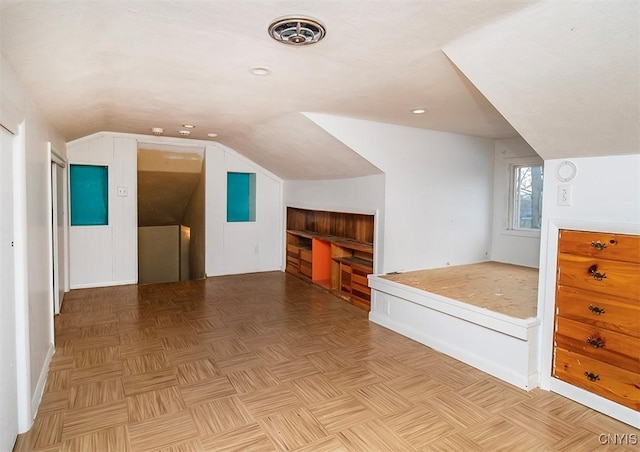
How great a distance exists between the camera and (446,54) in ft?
6.81

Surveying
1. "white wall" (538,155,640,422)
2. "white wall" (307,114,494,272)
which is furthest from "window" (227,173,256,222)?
"white wall" (538,155,640,422)

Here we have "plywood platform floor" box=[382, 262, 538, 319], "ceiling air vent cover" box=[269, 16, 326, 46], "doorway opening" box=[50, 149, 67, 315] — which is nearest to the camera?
"ceiling air vent cover" box=[269, 16, 326, 46]

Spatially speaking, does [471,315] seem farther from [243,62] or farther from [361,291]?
[243,62]

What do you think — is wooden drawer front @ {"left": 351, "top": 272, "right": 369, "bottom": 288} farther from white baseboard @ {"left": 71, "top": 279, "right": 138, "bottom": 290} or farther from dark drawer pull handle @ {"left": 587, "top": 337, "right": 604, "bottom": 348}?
white baseboard @ {"left": 71, "top": 279, "right": 138, "bottom": 290}

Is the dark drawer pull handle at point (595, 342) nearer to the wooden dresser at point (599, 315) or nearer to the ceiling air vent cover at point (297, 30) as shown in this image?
the wooden dresser at point (599, 315)

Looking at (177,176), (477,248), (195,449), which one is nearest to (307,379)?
(195,449)

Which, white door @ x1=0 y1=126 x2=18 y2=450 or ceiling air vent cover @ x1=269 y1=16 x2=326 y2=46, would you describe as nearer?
ceiling air vent cover @ x1=269 y1=16 x2=326 y2=46

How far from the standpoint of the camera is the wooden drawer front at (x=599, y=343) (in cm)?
224

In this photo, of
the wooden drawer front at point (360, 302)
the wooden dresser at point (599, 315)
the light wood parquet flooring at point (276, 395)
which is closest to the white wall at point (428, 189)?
the wooden drawer front at point (360, 302)

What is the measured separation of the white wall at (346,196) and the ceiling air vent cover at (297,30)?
2479mm

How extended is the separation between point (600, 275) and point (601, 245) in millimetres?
188

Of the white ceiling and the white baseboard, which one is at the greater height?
the white ceiling

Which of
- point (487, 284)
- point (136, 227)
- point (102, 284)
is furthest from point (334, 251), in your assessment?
point (102, 284)

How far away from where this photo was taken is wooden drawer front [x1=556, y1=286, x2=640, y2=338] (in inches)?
88.4
